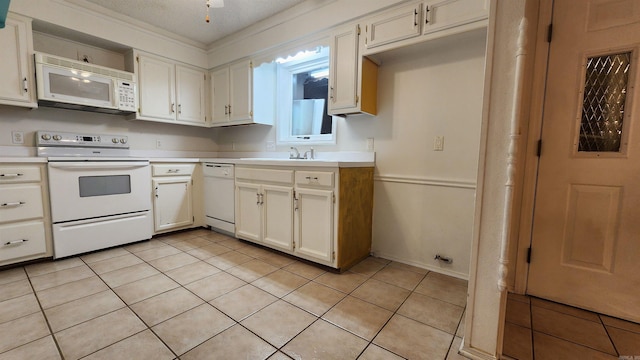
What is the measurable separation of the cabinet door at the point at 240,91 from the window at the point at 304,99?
0.36m

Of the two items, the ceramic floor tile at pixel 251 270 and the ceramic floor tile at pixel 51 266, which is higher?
the ceramic floor tile at pixel 251 270

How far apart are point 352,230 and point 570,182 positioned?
5.00 feet

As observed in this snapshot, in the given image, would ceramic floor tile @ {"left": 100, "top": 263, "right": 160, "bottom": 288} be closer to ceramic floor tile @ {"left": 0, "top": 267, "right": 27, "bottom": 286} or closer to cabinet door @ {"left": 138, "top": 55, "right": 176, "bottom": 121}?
ceramic floor tile @ {"left": 0, "top": 267, "right": 27, "bottom": 286}

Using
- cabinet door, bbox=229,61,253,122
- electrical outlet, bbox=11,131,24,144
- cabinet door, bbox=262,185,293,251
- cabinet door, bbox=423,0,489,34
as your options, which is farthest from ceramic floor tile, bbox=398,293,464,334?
electrical outlet, bbox=11,131,24,144

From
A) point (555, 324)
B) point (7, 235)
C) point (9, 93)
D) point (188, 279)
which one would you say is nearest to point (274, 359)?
point (188, 279)

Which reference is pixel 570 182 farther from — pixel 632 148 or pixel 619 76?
pixel 619 76

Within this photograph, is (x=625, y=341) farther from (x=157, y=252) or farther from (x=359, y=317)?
(x=157, y=252)

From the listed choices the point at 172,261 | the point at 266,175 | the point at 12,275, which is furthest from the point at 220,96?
the point at 12,275

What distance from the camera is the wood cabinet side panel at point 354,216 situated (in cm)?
218

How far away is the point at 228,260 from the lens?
8.04ft

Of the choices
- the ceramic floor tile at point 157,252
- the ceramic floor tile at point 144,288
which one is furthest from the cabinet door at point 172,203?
the ceramic floor tile at point 144,288

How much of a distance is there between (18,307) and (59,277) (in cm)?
44

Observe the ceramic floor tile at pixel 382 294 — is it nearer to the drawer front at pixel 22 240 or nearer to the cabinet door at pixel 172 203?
the cabinet door at pixel 172 203

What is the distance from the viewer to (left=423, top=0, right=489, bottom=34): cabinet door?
5.84 ft
